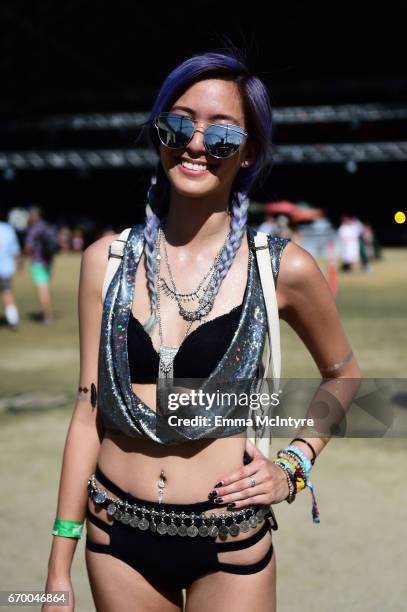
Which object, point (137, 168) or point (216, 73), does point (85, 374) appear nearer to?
point (216, 73)

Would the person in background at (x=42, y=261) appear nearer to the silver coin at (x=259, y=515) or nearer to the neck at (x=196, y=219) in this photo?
the neck at (x=196, y=219)

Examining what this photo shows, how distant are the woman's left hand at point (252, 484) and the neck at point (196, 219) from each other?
1.90 ft

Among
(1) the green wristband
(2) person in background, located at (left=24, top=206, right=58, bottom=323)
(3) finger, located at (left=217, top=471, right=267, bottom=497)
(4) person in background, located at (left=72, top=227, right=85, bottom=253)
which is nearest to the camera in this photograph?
(3) finger, located at (left=217, top=471, right=267, bottom=497)

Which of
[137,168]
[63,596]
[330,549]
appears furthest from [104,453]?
[137,168]

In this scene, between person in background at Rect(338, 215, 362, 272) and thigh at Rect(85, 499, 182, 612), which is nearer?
thigh at Rect(85, 499, 182, 612)

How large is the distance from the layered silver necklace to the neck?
42mm

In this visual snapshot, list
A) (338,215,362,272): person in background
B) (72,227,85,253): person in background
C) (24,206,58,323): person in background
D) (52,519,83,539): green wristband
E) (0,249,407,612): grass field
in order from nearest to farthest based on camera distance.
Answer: (52,519,83,539): green wristband
(0,249,407,612): grass field
(24,206,58,323): person in background
(338,215,362,272): person in background
(72,227,85,253): person in background

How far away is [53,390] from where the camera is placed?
25.7 ft

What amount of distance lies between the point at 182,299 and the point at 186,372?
0.74ft

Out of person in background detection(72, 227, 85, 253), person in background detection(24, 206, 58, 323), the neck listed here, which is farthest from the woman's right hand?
person in background detection(72, 227, 85, 253)

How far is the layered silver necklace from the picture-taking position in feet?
6.27

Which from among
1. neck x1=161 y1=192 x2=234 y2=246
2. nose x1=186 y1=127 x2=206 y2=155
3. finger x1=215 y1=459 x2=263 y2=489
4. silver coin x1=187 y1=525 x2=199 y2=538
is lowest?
silver coin x1=187 y1=525 x2=199 y2=538

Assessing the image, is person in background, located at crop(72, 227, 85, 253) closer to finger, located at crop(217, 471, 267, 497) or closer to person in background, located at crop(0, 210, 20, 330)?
person in background, located at crop(0, 210, 20, 330)

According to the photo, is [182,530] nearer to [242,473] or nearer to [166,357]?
[242,473]
